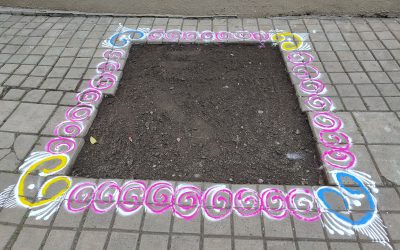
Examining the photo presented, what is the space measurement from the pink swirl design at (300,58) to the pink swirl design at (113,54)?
235 centimetres

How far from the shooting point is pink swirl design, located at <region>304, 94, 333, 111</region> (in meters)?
3.61

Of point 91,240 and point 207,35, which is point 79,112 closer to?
point 91,240

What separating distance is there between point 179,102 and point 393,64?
9.28 ft

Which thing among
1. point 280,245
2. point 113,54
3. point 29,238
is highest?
point 280,245

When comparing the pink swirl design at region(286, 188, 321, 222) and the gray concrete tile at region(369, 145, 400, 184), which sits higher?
the gray concrete tile at region(369, 145, 400, 184)

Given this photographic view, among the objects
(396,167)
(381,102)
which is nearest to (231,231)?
(396,167)

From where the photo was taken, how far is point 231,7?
5.61 m

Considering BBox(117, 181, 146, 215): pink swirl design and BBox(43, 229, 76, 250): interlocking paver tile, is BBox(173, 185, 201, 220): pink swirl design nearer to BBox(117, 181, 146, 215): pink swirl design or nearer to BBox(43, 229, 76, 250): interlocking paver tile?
BBox(117, 181, 146, 215): pink swirl design

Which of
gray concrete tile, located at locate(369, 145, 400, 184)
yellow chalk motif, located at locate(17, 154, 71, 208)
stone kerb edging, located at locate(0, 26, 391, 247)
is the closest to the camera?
stone kerb edging, located at locate(0, 26, 391, 247)

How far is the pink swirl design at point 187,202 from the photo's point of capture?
2.63m

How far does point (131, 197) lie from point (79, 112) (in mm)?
1396

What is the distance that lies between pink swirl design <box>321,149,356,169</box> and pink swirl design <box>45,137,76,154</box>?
8.06 ft

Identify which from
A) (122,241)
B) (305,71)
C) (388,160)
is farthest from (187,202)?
(305,71)

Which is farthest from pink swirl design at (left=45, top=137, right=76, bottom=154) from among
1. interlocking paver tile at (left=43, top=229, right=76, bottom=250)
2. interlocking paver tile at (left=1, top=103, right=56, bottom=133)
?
interlocking paver tile at (left=43, top=229, right=76, bottom=250)
